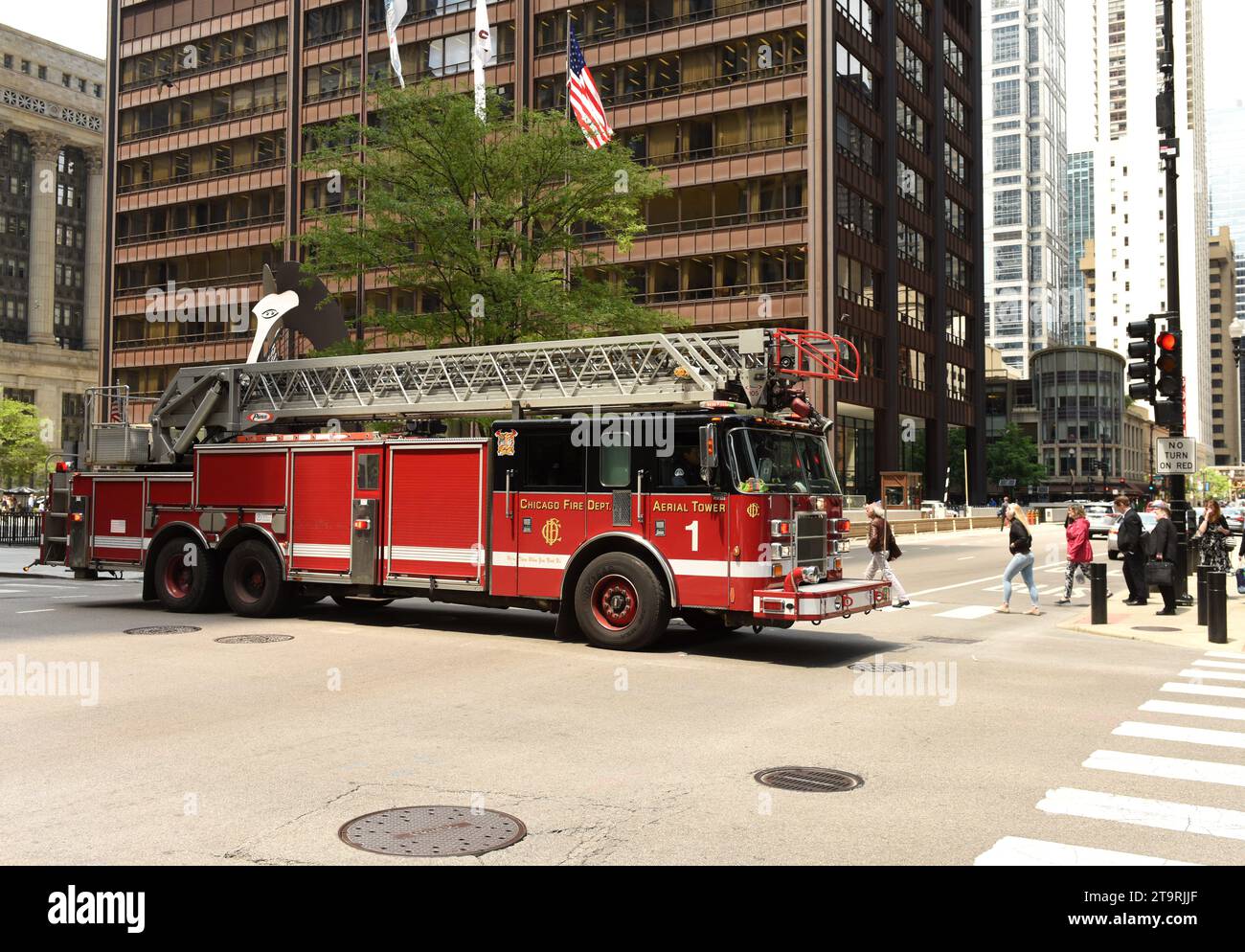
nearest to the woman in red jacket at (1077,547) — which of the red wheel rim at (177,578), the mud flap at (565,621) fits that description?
the mud flap at (565,621)

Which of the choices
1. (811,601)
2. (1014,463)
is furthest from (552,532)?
(1014,463)

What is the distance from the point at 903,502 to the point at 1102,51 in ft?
567

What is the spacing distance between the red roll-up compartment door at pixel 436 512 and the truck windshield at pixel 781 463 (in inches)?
148

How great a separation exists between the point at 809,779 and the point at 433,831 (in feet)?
8.31

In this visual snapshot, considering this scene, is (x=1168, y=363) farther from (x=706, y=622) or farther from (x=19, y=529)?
(x=19, y=529)

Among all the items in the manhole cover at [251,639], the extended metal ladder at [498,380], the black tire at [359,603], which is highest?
the extended metal ladder at [498,380]

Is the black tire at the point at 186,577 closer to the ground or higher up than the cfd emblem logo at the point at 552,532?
closer to the ground

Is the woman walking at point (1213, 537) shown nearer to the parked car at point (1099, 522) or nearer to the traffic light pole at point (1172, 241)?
the traffic light pole at point (1172, 241)

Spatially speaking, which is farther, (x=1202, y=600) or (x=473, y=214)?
(x=473, y=214)

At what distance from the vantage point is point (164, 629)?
14.4 meters

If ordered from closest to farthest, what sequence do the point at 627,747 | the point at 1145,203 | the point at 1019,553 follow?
1. the point at 627,747
2. the point at 1019,553
3. the point at 1145,203

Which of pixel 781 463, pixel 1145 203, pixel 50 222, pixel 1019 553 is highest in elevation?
pixel 1145 203

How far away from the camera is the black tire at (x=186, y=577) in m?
16.3

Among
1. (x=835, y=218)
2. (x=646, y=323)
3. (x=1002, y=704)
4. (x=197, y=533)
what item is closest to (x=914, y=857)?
(x=1002, y=704)
